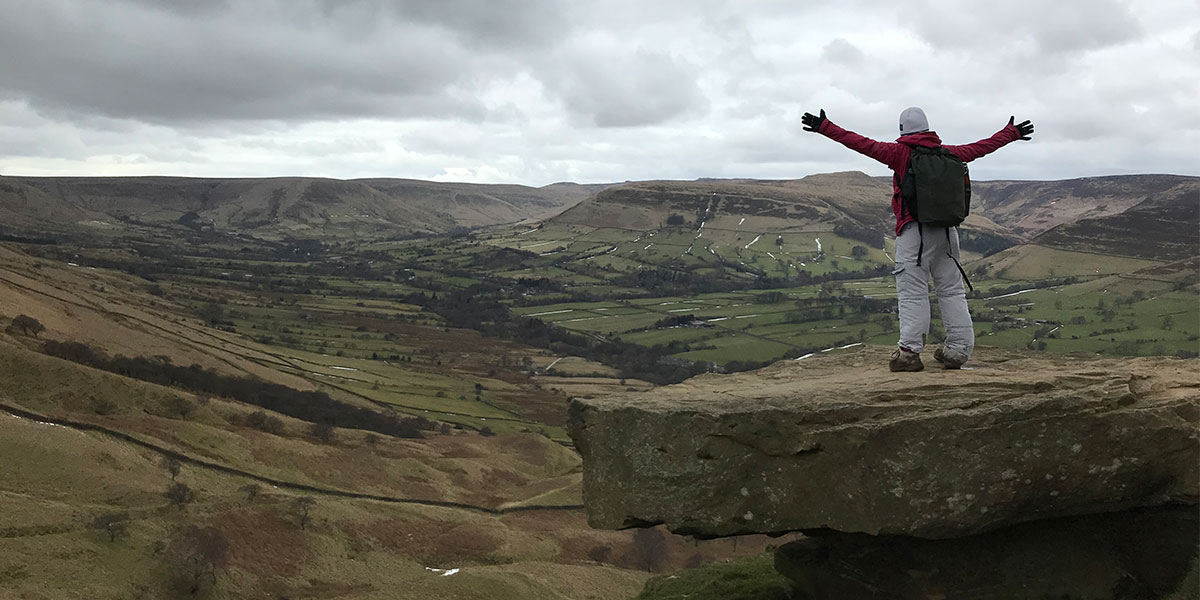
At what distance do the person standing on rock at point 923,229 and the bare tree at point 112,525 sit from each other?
107 ft

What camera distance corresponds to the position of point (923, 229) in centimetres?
1284

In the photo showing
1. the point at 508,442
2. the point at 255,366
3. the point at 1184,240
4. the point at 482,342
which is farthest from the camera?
the point at 1184,240

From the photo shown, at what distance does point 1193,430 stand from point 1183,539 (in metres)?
1.72

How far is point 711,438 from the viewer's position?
40.6ft

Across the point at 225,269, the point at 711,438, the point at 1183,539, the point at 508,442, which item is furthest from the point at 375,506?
the point at 225,269

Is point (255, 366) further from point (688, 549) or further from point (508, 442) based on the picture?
point (688, 549)

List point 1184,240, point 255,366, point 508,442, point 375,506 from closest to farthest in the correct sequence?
point 375,506 → point 508,442 → point 255,366 → point 1184,240

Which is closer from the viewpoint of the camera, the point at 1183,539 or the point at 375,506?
the point at 1183,539

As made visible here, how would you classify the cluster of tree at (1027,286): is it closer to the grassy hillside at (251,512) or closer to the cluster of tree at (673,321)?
the cluster of tree at (673,321)

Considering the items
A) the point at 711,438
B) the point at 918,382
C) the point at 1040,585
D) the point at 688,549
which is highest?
the point at 918,382

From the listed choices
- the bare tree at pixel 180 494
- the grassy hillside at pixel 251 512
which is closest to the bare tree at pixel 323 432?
the grassy hillside at pixel 251 512

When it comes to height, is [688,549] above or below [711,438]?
below

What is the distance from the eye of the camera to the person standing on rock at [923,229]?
40.2ft

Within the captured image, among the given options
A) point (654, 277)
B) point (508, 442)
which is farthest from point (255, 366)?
point (654, 277)
